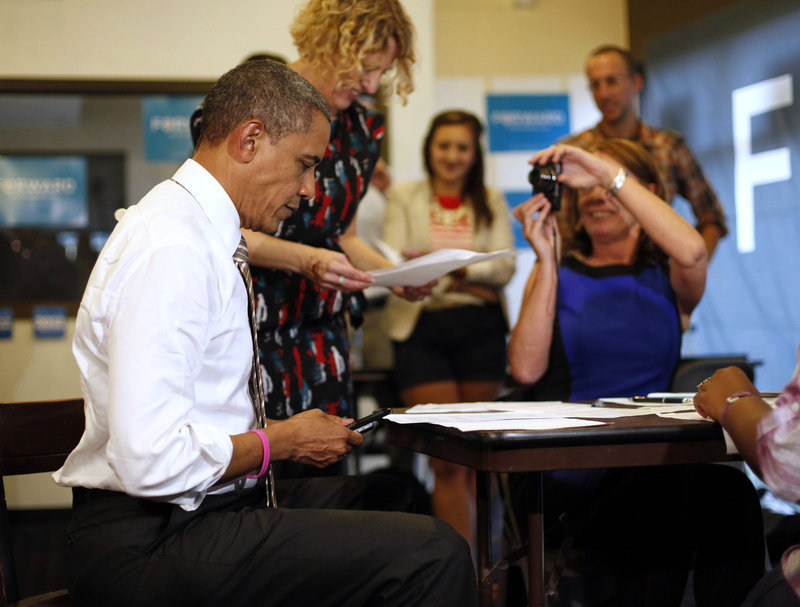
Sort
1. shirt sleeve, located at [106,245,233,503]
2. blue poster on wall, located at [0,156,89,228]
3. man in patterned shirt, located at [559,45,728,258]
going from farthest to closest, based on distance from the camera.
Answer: blue poster on wall, located at [0,156,89,228] → man in patterned shirt, located at [559,45,728,258] → shirt sleeve, located at [106,245,233,503]

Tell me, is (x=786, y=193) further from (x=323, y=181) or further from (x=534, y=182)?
(x=323, y=181)

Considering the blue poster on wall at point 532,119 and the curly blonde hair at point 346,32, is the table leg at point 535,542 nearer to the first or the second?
the curly blonde hair at point 346,32

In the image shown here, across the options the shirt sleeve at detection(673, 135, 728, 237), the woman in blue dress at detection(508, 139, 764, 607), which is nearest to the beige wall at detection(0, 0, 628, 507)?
the shirt sleeve at detection(673, 135, 728, 237)

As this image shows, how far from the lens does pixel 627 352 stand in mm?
2246

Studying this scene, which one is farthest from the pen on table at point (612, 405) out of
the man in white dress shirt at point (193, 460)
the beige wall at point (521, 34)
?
the beige wall at point (521, 34)

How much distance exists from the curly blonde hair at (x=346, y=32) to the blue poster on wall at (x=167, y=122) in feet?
8.71

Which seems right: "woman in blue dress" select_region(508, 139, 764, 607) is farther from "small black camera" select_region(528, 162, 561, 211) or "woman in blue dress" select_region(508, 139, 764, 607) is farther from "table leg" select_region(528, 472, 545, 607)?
"table leg" select_region(528, 472, 545, 607)

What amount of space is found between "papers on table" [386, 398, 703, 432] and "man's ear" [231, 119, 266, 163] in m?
0.54

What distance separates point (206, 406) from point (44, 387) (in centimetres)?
368

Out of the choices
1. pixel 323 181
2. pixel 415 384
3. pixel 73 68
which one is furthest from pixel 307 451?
pixel 73 68

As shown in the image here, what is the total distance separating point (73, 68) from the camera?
4668mm

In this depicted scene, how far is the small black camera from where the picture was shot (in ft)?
7.52

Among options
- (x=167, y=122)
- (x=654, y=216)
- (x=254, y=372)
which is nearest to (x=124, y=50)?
(x=167, y=122)

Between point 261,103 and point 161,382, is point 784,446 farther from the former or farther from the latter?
point 261,103
